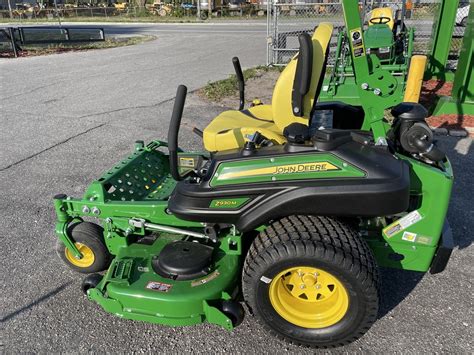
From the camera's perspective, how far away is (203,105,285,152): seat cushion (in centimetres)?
271

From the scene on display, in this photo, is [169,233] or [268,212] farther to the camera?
[169,233]

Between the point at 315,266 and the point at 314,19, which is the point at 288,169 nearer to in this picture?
the point at 315,266

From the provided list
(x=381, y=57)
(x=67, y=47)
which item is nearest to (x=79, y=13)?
(x=67, y=47)

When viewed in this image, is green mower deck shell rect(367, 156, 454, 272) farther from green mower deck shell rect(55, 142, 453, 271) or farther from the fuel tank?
the fuel tank

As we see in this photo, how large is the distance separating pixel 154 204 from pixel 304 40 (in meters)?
1.37

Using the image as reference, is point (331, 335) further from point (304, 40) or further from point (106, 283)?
point (304, 40)

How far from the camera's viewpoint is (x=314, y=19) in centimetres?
1221

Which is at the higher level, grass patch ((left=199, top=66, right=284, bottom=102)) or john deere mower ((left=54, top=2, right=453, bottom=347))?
john deere mower ((left=54, top=2, right=453, bottom=347))

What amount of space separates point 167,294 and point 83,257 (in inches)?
37.9

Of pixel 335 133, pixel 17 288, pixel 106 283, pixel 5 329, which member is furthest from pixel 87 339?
pixel 335 133

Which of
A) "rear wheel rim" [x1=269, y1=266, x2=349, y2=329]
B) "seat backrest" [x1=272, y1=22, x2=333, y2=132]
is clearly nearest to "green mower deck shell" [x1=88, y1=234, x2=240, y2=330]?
"rear wheel rim" [x1=269, y1=266, x2=349, y2=329]

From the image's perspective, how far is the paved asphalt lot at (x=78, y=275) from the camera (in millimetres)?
2451

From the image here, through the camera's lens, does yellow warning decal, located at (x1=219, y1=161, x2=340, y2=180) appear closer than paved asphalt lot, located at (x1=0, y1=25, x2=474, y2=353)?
Yes

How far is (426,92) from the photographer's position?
7617 mm
